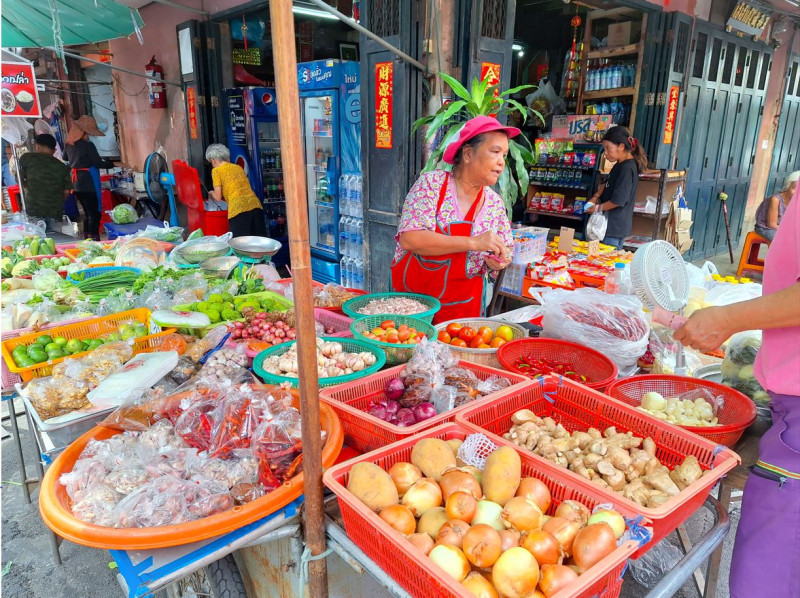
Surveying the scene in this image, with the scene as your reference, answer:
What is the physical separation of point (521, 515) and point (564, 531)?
95 mm

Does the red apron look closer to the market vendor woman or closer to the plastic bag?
the market vendor woman

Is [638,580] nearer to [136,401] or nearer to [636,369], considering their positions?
[636,369]

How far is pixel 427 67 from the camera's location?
15.3 ft

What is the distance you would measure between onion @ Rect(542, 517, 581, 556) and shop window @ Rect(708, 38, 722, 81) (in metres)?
8.42

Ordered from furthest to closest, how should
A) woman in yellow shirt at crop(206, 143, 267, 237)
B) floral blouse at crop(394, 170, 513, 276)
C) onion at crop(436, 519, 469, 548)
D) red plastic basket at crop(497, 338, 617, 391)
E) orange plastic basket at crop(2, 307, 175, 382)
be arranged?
1. woman in yellow shirt at crop(206, 143, 267, 237)
2. floral blouse at crop(394, 170, 513, 276)
3. orange plastic basket at crop(2, 307, 175, 382)
4. red plastic basket at crop(497, 338, 617, 391)
5. onion at crop(436, 519, 469, 548)

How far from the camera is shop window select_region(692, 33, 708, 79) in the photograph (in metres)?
6.94

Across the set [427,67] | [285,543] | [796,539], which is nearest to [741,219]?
[427,67]

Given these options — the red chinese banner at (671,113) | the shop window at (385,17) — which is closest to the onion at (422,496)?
the shop window at (385,17)

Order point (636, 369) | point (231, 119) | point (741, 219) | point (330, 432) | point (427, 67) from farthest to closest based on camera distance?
point (741, 219)
point (231, 119)
point (427, 67)
point (636, 369)
point (330, 432)

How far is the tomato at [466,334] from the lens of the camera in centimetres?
240

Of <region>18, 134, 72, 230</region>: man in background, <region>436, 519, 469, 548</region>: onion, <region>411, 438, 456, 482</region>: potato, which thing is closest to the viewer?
<region>436, 519, 469, 548</region>: onion

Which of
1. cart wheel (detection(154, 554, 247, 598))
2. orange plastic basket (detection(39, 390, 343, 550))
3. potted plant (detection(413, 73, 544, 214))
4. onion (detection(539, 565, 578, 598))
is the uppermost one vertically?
potted plant (detection(413, 73, 544, 214))

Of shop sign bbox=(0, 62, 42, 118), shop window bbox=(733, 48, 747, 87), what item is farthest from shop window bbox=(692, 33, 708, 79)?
shop sign bbox=(0, 62, 42, 118)

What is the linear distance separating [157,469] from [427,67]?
4.32 m
